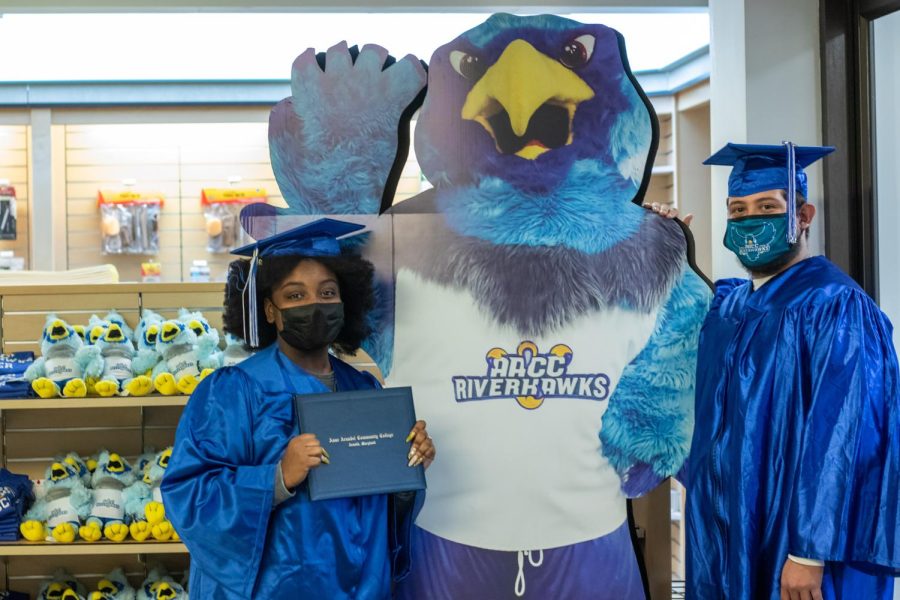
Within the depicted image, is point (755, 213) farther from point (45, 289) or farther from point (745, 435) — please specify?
point (45, 289)

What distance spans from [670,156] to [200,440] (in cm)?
344

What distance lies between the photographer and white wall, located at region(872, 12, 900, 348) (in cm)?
309

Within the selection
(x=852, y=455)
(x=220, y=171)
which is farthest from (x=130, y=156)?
(x=852, y=455)

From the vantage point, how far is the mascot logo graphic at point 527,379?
2.81m

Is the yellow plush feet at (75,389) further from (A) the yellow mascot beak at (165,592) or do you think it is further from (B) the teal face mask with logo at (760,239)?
(B) the teal face mask with logo at (760,239)

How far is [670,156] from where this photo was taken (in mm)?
5098

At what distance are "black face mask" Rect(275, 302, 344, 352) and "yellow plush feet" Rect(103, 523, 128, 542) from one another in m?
1.40

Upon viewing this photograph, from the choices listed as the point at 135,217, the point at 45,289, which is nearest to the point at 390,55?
the point at 45,289

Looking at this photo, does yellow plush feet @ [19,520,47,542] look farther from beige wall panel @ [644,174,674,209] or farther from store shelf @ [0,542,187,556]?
beige wall panel @ [644,174,674,209]

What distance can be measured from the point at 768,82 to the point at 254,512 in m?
2.00

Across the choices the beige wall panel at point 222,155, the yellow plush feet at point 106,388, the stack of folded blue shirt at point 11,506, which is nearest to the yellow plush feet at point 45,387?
the yellow plush feet at point 106,388

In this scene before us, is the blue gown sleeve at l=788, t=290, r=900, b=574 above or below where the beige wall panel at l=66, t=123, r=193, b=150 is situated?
below

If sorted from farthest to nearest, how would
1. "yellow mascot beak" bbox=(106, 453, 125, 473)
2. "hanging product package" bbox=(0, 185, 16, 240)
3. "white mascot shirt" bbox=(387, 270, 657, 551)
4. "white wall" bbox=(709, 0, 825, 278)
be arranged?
"hanging product package" bbox=(0, 185, 16, 240)
"yellow mascot beak" bbox=(106, 453, 125, 473)
"white wall" bbox=(709, 0, 825, 278)
"white mascot shirt" bbox=(387, 270, 657, 551)

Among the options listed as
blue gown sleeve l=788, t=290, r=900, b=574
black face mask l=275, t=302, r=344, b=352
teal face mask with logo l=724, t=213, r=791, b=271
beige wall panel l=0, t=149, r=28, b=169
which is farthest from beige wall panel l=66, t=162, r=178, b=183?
blue gown sleeve l=788, t=290, r=900, b=574
